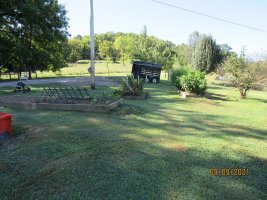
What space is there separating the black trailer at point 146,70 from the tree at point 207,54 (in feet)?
36.6

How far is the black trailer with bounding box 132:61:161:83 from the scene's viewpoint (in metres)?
23.9

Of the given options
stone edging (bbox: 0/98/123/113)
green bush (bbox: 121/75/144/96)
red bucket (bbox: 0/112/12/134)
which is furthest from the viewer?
green bush (bbox: 121/75/144/96)

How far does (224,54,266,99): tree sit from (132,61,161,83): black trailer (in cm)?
975

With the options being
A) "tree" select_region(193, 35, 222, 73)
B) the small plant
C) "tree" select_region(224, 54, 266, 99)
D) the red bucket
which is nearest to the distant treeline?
"tree" select_region(193, 35, 222, 73)

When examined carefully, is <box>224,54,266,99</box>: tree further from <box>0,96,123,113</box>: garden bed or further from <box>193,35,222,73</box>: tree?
<box>193,35,222,73</box>: tree

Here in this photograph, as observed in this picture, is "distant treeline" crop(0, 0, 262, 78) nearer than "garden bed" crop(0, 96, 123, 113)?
No

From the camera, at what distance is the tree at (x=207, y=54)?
108 feet

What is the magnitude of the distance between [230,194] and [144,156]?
173cm

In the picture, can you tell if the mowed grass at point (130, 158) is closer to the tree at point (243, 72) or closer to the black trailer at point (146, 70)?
the tree at point (243, 72)
